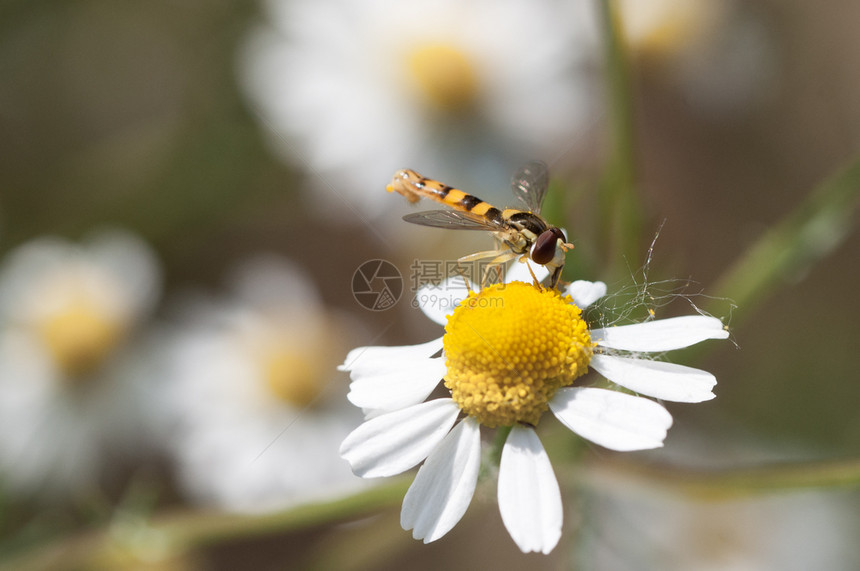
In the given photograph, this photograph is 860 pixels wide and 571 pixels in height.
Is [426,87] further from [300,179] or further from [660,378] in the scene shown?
[660,378]

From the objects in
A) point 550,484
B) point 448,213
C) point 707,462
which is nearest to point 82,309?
point 448,213

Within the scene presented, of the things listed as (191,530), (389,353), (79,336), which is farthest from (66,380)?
(389,353)

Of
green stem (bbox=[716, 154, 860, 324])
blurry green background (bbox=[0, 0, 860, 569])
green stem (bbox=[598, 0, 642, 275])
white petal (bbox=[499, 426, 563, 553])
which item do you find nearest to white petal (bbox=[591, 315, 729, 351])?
white petal (bbox=[499, 426, 563, 553])

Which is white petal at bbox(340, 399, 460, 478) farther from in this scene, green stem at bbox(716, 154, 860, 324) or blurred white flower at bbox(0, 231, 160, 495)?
blurred white flower at bbox(0, 231, 160, 495)

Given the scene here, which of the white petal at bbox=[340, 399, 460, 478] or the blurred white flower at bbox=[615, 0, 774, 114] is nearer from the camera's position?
the white petal at bbox=[340, 399, 460, 478]

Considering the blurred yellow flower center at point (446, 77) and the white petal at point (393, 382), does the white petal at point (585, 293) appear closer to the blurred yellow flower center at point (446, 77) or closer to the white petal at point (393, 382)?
the white petal at point (393, 382)

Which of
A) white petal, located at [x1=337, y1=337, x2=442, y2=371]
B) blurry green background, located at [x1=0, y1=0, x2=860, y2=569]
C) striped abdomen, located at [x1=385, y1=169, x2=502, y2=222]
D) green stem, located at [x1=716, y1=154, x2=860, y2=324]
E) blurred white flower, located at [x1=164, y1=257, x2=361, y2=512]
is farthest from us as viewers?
blurry green background, located at [x1=0, y1=0, x2=860, y2=569]
